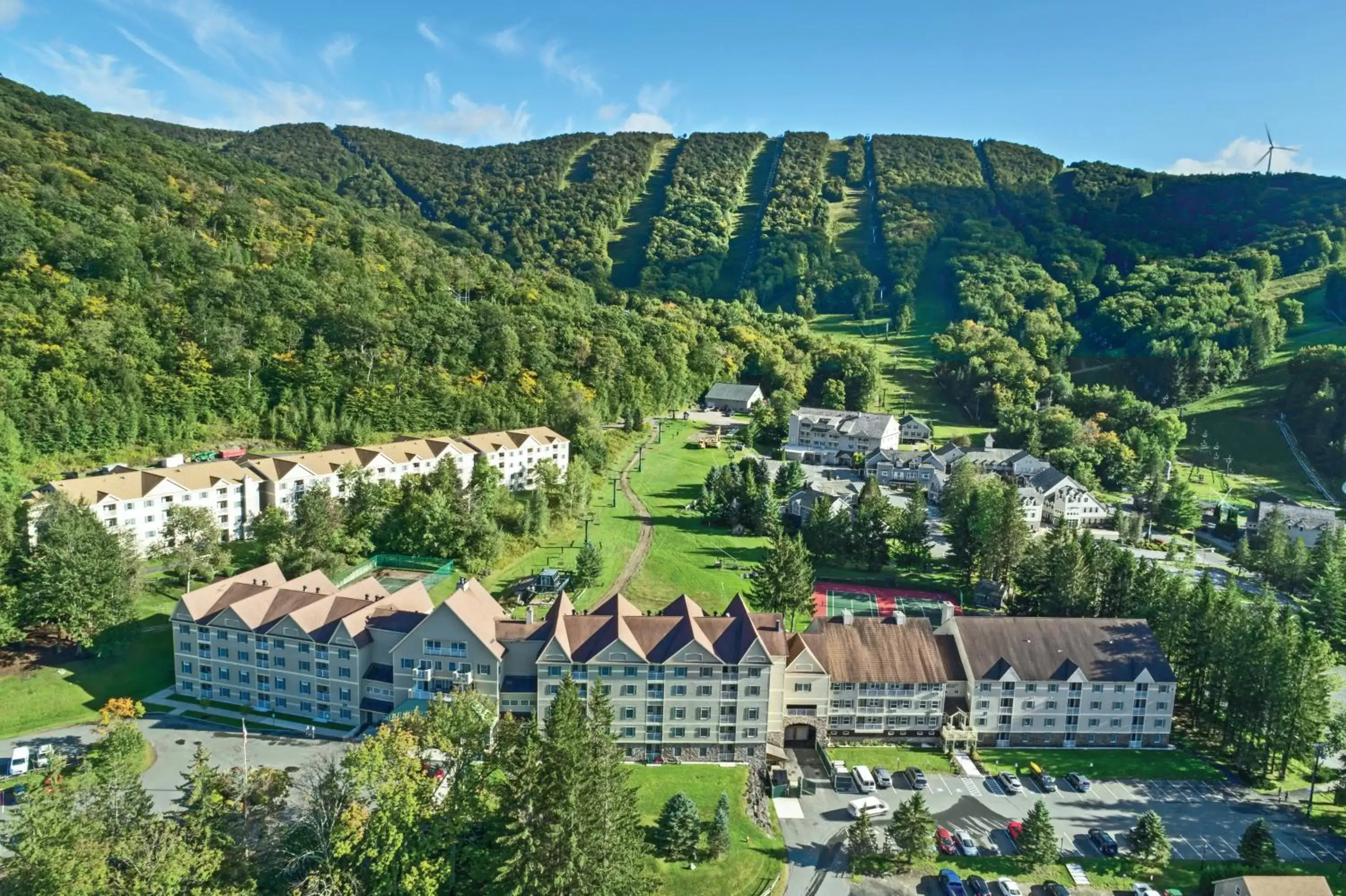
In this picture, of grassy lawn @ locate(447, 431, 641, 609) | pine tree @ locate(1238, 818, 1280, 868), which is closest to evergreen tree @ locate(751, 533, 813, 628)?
grassy lawn @ locate(447, 431, 641, 609)

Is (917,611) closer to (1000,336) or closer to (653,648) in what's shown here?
(653,648)

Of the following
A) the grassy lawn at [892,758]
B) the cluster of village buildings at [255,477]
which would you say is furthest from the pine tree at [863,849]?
the cluster of village buildings at [255,477]

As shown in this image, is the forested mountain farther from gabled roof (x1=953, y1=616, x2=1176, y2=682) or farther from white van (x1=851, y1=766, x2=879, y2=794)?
white van (x1=851, y1=766, x2=879, y2=794)

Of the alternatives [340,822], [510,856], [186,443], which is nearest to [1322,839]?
[510,856]

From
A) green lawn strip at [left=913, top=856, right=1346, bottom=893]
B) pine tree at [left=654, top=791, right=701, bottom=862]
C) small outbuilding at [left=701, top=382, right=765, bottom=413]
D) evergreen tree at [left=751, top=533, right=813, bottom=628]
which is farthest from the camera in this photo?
small outbuilding at [left=701, top=382, right=765, bottom=413]

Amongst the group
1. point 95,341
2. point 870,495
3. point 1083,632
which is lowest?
point 1083,632

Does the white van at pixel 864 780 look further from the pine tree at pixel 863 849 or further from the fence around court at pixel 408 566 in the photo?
the fence around court at pixel 408 566

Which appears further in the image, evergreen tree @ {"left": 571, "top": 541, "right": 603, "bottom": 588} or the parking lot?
evergreen tree @ {"left": 571, "top": 541, "right": 603, "bottom": 588}
